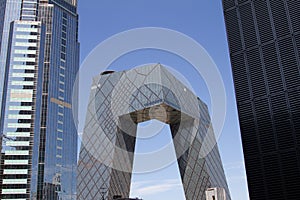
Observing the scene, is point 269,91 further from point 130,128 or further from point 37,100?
point 37,100

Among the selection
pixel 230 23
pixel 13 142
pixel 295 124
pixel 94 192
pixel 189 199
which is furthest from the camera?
pixel 13 142

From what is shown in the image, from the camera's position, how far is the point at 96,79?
5678 cm

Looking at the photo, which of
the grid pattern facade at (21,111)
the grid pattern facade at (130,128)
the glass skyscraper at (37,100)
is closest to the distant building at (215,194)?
the grid pattern facade at (130,128)

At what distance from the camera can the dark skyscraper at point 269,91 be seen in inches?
1018

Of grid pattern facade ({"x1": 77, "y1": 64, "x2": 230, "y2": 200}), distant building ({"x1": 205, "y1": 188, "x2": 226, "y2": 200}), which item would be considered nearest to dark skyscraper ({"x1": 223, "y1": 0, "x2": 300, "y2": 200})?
distant building ({"x1": 205, "y1": 188, "x2": 226, "y2": 200})

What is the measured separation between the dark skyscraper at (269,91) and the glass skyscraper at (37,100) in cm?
5828

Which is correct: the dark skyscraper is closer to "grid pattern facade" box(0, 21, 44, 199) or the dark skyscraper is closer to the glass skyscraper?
"grid pattern facade" box(0, 21, 44, 199)

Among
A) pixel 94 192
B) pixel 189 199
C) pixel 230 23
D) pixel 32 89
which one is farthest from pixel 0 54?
pixel 230 23

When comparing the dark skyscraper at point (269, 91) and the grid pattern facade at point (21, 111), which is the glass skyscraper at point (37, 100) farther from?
the dark skyscraper at point (269, 91)

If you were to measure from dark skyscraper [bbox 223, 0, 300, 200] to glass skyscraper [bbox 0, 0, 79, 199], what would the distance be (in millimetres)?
58279

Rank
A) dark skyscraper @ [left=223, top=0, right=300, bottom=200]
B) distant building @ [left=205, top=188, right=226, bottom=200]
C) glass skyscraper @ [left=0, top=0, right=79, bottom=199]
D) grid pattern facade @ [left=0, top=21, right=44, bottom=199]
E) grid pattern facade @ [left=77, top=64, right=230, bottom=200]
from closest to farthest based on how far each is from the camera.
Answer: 1. distant building @ [left=205, top=188, right=226, bottom=200]
2. dark skyscraper @ [left=223, top=0, right=300, bottom=200]
3. grid pattern facade @ [left=77, top=64, right=230, bottom=200]
4. grid pattern facade @ [left=0, top=21, right=44, bottom=199]
5. glass skyscraper @ [left=0, top=0, right=79, bottom=199]

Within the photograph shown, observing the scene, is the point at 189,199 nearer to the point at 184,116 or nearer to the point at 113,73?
the point at 184,116

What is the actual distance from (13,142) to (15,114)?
6309 mm

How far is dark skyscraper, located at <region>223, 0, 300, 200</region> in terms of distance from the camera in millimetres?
25859
